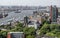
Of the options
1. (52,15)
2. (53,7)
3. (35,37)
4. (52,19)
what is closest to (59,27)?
(35,37)

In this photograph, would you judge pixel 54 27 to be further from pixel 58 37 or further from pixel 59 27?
pixel 58 37

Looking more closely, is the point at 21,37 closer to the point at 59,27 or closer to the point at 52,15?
the point at 59,27

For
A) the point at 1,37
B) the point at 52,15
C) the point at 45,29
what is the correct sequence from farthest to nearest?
the point at 52,15, the point at 45,29, the point at 1,37

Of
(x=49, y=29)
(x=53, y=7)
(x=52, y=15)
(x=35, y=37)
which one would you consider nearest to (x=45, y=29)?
(x=49, y=29)

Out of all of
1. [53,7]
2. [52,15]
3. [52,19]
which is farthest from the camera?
[53,7]

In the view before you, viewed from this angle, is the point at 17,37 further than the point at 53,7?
No

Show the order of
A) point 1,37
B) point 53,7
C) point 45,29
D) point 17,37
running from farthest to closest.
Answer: point 53,7, point 45,29, point 1,37, point 17,37

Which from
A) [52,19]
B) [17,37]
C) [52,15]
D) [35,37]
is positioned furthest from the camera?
[52,15]

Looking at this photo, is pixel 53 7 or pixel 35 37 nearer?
pixel 35 37
